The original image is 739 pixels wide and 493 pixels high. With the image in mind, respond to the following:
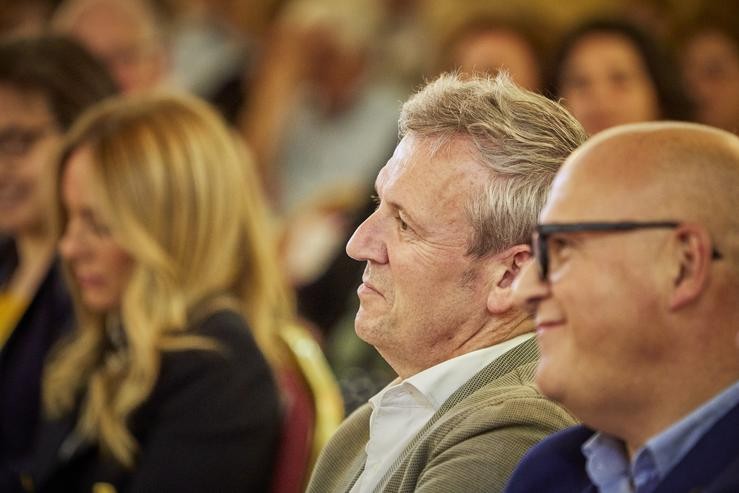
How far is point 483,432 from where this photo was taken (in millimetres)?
1771

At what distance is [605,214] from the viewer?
141cm

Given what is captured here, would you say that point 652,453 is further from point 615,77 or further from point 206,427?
point 615,77

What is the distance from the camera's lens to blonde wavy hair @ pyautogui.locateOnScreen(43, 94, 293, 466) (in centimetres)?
291

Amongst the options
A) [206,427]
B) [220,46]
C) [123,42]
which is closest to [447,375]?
[206,427]

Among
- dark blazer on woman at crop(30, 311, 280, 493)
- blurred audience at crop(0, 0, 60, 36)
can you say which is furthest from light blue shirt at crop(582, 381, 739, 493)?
blurred audience at crop(0, 0, 60, 36)

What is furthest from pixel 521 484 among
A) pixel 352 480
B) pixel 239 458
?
pixel 239 458

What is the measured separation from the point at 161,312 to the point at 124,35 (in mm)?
3113

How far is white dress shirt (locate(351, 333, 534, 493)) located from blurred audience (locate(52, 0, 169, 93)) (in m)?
3.87

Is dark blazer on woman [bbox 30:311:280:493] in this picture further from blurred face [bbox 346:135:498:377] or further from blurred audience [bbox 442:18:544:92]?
blurred audience [bbox 442:18:544:92]

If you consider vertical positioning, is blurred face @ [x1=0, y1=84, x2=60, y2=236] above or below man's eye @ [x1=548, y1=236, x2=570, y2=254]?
below

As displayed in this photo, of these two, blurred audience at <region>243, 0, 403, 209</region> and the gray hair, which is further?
blurred audience at <region>243, 0, 403, 209</region>

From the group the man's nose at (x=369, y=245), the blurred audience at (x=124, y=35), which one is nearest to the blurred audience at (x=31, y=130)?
the blurred audience at (x=124, y=35)

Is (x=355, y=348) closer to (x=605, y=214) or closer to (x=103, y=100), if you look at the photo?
(x=103, y=100)

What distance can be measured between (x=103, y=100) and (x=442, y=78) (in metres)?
2.01
